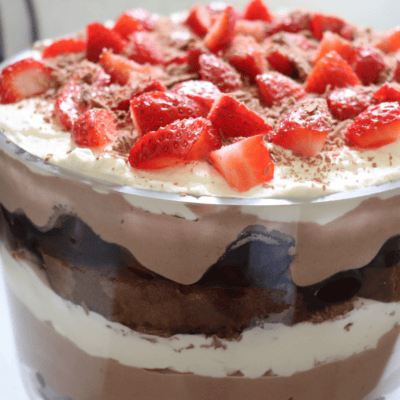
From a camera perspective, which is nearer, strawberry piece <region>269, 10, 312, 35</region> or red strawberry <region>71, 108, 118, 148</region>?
red strawberry <region>71, 108, 118, 148</region>

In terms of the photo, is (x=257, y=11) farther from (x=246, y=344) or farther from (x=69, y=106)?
(x=246, y=344)

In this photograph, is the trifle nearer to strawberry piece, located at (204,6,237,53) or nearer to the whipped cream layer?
the whipped cream layer

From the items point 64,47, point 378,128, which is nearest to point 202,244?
point 378,128

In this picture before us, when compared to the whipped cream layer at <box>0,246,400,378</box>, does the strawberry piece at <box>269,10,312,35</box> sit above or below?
above

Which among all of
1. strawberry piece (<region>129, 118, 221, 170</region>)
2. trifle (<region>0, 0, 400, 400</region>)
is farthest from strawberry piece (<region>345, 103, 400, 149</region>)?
strawberry piece (<region>129, 118, 221, 170</region>)

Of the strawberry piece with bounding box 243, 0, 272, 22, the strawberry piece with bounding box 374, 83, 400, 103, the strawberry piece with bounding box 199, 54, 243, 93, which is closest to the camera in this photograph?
the strawberry piece with bounding box 374, 83, 400, 103
